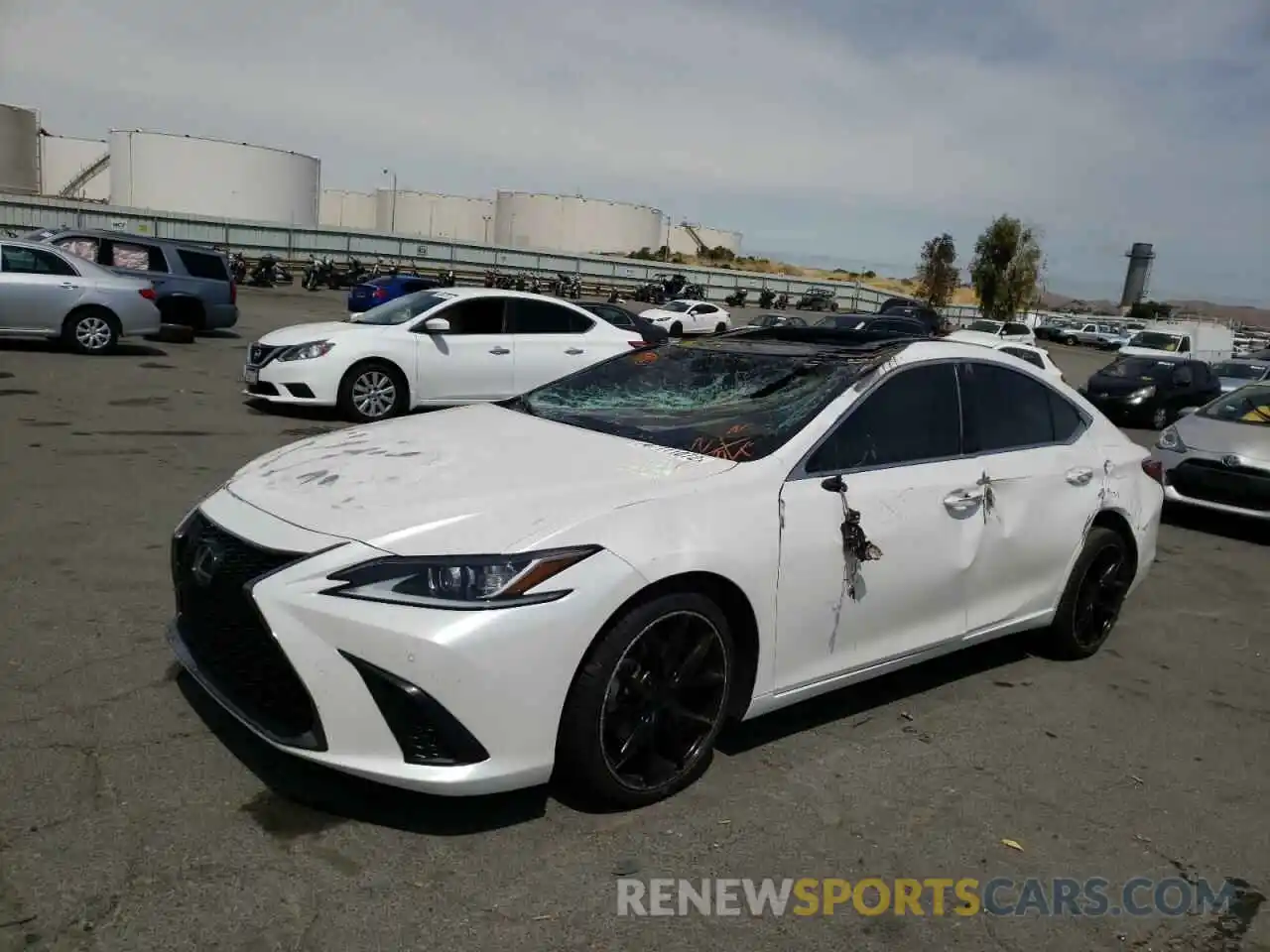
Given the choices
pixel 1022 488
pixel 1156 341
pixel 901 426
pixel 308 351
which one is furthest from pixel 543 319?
pixel 1156 341

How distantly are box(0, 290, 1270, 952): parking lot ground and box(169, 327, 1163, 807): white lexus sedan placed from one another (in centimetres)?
27

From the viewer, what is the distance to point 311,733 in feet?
9.95

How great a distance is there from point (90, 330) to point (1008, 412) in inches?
538

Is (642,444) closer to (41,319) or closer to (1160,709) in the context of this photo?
(1160,709)

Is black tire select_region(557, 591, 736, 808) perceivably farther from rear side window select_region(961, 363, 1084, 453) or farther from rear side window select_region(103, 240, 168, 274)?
rear side window select_region(103, 240, 168, 274)

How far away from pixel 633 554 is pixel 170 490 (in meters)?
5.24

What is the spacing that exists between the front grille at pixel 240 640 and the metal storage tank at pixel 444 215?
86973 millimetres

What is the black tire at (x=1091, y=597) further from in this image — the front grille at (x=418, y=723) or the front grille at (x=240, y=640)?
the front grille at (x=240, y=640)

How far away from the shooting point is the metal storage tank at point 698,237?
98062 millimetres

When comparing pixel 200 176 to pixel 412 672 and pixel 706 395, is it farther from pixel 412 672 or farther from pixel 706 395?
pixel 412 672

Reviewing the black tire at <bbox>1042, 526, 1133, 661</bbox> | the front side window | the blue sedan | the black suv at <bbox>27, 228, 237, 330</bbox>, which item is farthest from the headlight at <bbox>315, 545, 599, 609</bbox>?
the blue sedan

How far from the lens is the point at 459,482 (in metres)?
3.46

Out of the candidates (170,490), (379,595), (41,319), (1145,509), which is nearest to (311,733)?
(379,595)

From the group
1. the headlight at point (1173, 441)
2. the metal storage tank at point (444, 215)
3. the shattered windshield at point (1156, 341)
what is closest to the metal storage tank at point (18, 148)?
the metal storage tank at point (444, 215)
